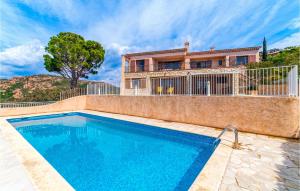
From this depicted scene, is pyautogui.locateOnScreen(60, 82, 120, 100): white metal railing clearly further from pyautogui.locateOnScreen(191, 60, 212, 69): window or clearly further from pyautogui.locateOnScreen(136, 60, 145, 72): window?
pyautogui.locateOnScreen(191, 60, 212, 69): window

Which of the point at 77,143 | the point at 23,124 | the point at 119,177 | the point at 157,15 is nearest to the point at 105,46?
the point at 157,15

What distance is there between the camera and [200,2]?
389 inches

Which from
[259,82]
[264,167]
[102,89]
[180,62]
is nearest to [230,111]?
[259,82]

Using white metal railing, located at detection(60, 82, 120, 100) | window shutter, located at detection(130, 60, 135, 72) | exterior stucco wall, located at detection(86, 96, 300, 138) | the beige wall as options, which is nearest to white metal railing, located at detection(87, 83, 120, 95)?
white metal railing, located at detection(60, 82, 120, 100)

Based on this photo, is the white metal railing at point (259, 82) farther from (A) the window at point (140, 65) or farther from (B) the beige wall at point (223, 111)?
(A) the window at point (140, 65)

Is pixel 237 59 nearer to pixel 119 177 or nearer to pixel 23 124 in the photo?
pixel 119 177

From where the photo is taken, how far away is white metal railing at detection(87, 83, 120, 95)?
1454 centimetres

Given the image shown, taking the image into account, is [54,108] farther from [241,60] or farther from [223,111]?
[241,60]

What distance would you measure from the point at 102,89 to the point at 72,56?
771cm

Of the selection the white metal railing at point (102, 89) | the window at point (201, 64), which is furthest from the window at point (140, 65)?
the white metal railing at point (102, 89)

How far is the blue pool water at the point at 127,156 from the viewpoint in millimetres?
3777

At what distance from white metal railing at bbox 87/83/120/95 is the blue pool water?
18.9ft

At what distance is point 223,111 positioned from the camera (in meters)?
7.64

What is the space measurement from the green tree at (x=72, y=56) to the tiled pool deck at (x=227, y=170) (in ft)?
54.1
